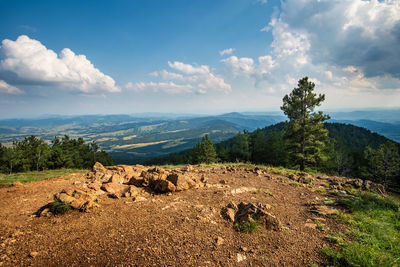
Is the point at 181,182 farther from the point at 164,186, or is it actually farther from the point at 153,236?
the point at 153,236

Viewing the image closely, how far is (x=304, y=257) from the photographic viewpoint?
416 centimetres

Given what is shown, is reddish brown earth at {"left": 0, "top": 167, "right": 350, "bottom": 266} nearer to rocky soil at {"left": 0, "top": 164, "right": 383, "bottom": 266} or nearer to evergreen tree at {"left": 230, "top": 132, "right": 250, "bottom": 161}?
rocky soil at {"left": 0, "top": 164, "right": 383, "bottom": 266}

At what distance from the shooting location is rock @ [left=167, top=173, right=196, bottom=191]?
8538mm

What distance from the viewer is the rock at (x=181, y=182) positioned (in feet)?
28.0

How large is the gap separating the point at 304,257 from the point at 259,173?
8.78 metres

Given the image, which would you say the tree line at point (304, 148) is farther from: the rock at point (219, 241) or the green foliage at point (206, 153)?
the rock at point (219, 241)

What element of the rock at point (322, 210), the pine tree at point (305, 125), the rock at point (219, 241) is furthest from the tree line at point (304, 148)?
the rock at point (219, 241)

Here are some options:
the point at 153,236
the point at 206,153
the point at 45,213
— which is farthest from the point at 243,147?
the point at 45,213

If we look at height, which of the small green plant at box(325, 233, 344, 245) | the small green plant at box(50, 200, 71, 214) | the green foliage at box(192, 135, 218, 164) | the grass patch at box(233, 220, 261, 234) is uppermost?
the small green plant at box(50, 200, 71, 214)

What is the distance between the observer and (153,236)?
15.5ft

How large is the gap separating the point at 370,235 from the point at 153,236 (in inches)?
265

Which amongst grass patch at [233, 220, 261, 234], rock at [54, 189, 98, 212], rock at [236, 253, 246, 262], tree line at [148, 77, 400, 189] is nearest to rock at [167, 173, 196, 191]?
rock at [54, 189, 98, 212]

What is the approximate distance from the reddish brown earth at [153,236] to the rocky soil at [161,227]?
3 cm

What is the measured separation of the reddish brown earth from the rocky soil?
0.03 metres
